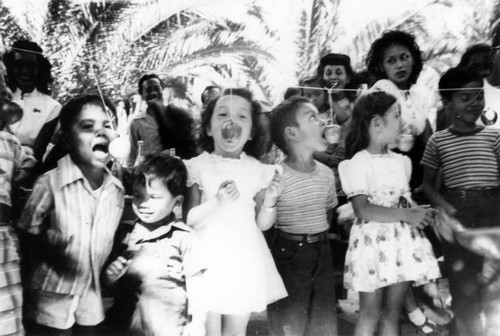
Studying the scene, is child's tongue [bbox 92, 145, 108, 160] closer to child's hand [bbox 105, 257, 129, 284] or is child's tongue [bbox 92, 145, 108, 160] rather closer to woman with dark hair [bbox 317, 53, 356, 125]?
child's hand [bbox 105, 257, 129, 284]

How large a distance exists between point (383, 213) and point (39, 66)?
2.02 m

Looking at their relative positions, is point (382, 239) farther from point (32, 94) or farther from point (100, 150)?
point (32, 94)

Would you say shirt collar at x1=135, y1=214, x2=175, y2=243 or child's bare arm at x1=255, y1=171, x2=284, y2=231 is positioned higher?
child's bare arm at x1=255, y1=171, x2=284, y2=231

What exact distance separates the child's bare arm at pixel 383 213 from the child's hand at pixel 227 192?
64cm

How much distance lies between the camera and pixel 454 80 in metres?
3.18

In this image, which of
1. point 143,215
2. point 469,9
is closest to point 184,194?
point 143,215

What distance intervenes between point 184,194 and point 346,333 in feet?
3.88

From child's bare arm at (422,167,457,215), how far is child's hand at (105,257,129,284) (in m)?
1.69

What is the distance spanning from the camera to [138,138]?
3.10 meters

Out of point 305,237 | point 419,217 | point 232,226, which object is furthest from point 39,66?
point 419,217

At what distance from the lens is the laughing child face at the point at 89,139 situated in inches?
121

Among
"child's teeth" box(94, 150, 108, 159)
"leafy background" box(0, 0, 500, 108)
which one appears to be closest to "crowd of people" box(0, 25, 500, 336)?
"child's teeth" box(94, 150, 108, 159)

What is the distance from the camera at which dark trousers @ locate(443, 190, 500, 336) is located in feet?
10.3

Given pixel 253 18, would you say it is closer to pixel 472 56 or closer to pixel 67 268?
Answer: pixel 472 56
